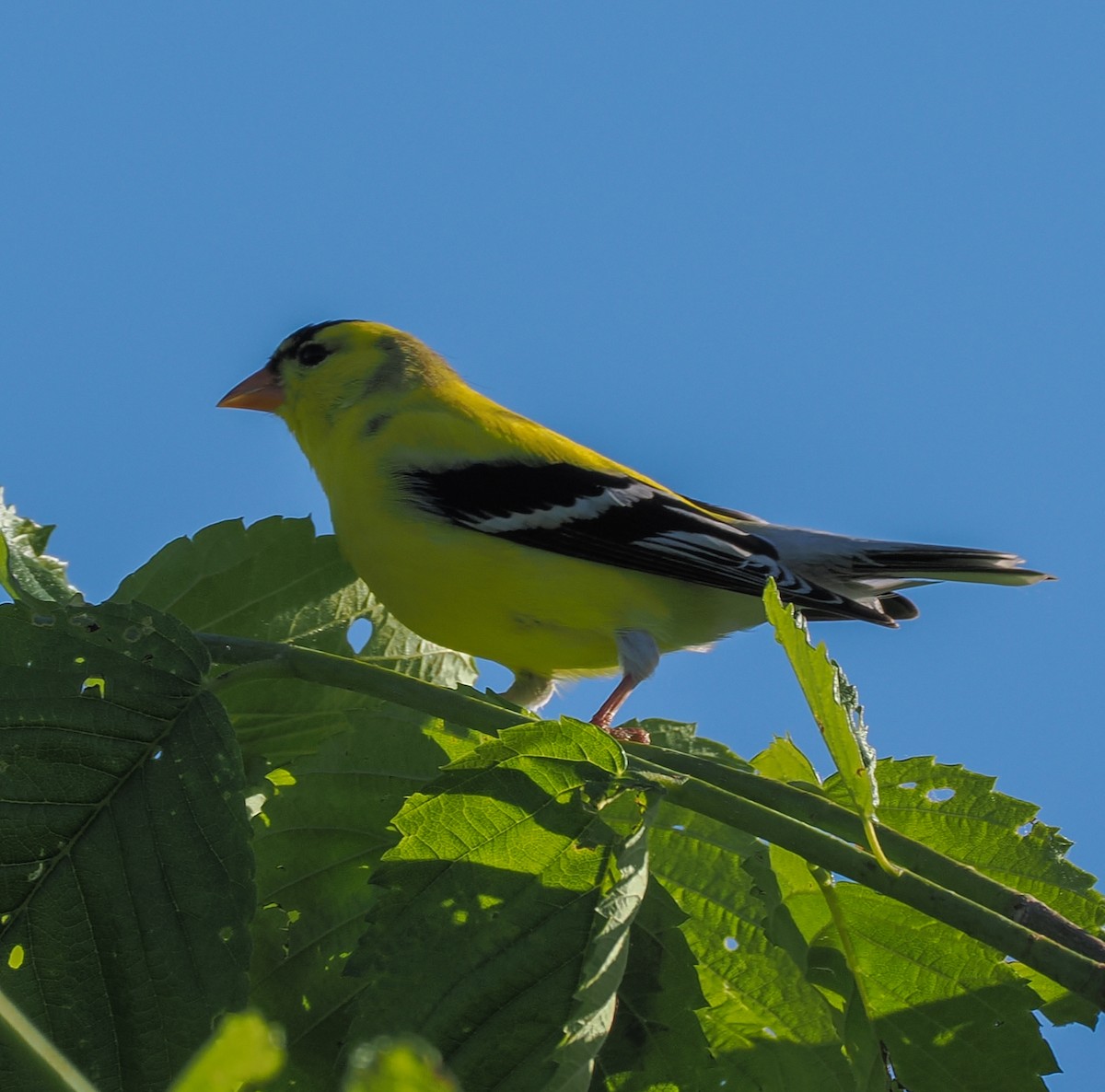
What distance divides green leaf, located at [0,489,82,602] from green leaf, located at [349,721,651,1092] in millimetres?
746

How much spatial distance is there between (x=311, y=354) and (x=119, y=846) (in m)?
3.81

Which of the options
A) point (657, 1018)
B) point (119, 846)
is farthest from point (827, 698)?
point (119, 846)

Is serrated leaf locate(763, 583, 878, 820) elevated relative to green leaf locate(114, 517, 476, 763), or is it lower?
lower

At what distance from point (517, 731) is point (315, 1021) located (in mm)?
627

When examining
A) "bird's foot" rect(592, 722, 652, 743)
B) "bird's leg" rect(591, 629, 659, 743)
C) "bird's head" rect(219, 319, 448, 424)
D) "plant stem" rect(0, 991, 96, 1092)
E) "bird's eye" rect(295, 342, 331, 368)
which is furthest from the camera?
"bird's eye" rect(295, 342, 331, 368)

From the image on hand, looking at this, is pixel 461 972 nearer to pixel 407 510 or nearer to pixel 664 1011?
pixel 664 1011

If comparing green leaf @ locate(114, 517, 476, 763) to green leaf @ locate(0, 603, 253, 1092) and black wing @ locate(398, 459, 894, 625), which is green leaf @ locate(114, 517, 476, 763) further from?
black wing @ locate(398, 459, 894, 625)

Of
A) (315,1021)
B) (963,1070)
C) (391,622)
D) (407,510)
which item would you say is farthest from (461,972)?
(407,510)

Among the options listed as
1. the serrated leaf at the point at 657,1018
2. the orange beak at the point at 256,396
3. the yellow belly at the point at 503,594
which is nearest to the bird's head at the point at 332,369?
the orange beak at the point at 256,396

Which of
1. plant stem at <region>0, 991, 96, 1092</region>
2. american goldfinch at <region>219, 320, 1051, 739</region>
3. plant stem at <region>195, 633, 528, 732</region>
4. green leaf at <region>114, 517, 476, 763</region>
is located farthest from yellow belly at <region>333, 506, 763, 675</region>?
plant stem at <region>0, 991, 96, 1092</region>

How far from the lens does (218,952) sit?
1715mm

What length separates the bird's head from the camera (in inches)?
205

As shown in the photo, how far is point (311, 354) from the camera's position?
541cm

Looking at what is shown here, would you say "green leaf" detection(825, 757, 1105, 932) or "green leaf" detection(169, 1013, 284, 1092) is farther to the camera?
"green leaf" detection(825, 757, 1105, 932)
